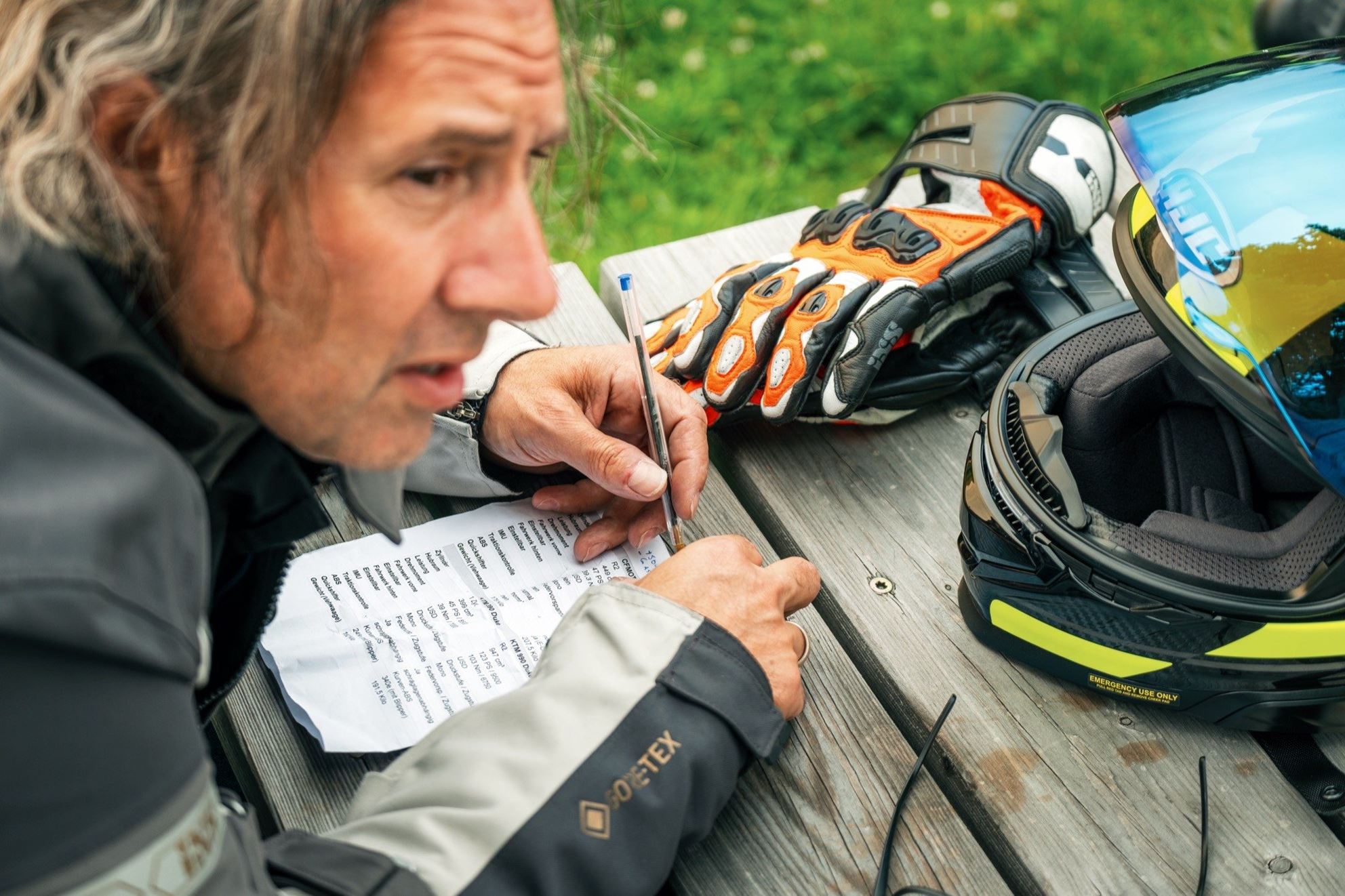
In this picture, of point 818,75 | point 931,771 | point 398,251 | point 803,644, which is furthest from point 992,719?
point 818,75

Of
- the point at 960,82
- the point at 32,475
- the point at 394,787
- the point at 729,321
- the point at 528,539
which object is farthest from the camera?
the point at 960,82

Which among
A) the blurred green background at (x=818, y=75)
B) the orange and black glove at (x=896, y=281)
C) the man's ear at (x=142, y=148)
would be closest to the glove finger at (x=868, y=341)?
the orange and black glove at (x=896, y=281)

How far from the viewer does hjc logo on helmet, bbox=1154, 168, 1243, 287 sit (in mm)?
955

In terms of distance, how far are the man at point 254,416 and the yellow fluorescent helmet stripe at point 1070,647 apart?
232 millimetres

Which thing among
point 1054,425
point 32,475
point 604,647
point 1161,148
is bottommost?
point 604,647

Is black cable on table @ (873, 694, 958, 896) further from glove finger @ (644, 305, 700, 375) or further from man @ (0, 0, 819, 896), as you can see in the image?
glove finger @ (644, 305, 700, 375)

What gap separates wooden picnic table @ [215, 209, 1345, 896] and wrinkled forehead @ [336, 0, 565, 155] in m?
0.57

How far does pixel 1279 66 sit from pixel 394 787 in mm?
1003

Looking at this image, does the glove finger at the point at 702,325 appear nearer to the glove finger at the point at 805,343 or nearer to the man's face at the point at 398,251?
the glove finger at the point at 805,343

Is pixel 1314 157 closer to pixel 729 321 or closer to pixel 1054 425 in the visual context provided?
pixel 1054 425

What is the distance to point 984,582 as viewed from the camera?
42.8 inches

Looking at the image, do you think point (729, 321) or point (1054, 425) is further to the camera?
point (729, 321)

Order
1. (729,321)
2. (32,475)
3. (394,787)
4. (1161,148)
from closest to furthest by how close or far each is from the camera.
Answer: (32,475) < (394,787) < (1161,148) < (729,321)

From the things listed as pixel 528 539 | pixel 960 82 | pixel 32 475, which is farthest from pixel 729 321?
pixel 960 82
